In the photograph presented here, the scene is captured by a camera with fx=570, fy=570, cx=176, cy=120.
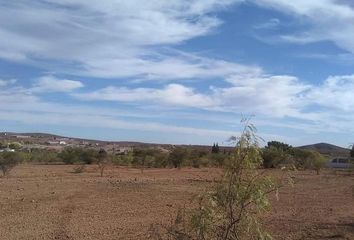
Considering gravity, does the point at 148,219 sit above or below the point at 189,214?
below

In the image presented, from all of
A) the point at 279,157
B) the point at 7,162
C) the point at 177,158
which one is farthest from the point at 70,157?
the point at 279,157

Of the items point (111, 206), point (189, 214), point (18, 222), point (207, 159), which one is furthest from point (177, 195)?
point (207, 159)

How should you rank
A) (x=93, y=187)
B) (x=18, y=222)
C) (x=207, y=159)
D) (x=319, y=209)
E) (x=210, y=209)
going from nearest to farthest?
(x=210, y=209) → (x=18, y=222) → (x=319, y=209) → (x=93, y=187) → (x=207, y=159)

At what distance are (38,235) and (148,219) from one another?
14.0ft

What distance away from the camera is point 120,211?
20188mm

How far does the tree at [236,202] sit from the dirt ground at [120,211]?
316 cm

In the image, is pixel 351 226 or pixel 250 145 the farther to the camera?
pixel 351 226

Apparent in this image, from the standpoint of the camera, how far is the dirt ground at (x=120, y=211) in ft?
51.0

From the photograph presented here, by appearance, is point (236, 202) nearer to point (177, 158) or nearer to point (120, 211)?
point (120, 211)

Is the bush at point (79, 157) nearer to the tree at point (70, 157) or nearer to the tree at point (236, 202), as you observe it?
the tree at point (70, 157)

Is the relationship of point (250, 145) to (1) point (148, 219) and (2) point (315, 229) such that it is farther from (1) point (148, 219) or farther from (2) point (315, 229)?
(1) point (148, 219)

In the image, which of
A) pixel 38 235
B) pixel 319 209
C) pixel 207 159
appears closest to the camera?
pixel 38 235

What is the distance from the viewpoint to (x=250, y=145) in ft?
23.3

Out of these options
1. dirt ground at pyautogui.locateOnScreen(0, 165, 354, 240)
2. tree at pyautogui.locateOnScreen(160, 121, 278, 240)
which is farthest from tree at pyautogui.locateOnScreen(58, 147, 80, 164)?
tree at pyautogui.locateOnScreen(160, 121, 278, 240)
